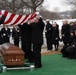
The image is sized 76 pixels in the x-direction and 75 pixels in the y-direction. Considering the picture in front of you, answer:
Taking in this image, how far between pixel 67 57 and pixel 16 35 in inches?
231

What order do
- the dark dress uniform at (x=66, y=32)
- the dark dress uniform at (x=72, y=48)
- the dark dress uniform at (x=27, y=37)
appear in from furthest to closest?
the dark dress uniform at (x=66, y=32), the dark dress uniform at (x=72, y=48), the dark dress uniform at (x=27, y=37)

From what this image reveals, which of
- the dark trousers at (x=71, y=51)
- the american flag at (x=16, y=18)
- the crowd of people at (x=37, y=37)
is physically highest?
the american flag at (x=16, y=18)

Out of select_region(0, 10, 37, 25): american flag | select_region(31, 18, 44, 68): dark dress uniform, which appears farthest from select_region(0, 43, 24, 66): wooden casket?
select_region(0, 10, 37, 25): american flag

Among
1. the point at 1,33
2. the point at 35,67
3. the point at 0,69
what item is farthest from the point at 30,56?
the point at 1,33

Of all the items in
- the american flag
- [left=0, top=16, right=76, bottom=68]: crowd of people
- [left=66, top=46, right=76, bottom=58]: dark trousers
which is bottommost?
[left=66, top=46, right=76, bottom=58]: dark trousers

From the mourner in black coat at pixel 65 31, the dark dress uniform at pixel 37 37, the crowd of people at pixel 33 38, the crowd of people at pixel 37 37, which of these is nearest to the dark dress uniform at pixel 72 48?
the crowd of people at pixel 37 37

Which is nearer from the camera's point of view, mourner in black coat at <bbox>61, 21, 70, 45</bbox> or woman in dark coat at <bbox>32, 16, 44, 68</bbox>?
woman in dark coat at <bbox>32, 16, 44, 68</bbox>

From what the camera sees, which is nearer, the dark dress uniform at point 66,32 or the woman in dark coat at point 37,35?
the woman in dark coat at point 37,35

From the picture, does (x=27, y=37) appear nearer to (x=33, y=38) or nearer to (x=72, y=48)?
(x=33, y=38)

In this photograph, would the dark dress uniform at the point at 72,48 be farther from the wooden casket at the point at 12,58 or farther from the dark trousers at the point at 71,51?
the wooden casket at the point at 12,58

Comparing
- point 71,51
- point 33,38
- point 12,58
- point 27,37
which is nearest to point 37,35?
point 33,38

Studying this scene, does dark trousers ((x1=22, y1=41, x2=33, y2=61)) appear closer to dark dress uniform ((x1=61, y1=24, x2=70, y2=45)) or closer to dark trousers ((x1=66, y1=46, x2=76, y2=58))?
dark trousers ((x1=66, y1=46, x2=76, y2=58))

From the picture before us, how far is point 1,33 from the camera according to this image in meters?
19.9

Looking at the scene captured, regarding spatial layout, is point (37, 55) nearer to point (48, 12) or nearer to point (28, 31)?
point (28, 31)
